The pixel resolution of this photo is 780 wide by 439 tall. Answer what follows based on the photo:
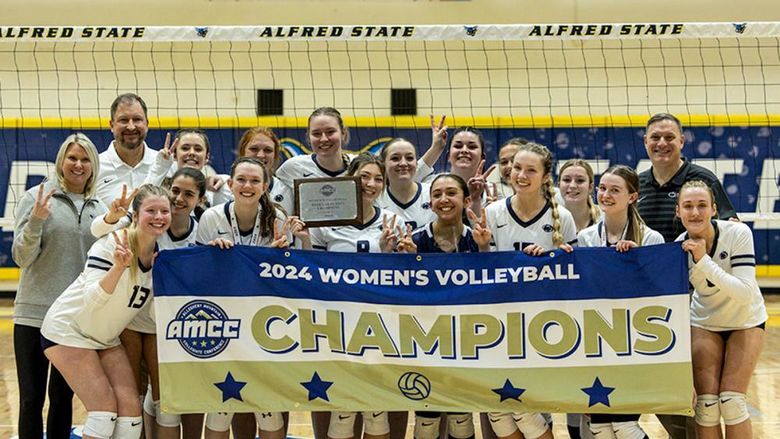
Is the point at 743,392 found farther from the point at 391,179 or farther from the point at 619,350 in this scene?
the point at 391,179

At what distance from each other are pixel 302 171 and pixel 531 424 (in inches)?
87.2

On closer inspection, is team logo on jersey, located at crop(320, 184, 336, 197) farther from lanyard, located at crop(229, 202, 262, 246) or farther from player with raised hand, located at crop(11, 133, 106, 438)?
player with raised hand, located at crop(11, 133, 106, 438)

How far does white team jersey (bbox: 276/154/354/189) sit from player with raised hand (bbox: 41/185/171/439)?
1.33 m

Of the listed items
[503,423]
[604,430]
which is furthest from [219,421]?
[604,430]

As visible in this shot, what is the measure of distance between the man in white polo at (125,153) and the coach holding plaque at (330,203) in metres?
1.27

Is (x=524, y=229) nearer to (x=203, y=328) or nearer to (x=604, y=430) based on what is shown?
(x=604, y=430)

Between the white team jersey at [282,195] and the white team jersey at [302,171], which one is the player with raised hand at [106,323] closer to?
the white team jersey at [282,195]

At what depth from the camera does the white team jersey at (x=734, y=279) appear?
14.2ft

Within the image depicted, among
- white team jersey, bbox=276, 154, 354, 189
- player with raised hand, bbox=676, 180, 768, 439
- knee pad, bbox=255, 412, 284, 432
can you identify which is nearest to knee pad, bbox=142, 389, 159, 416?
knee pad, bbox=255, 412, 284, 432

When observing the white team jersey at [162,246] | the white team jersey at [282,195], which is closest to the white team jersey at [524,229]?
the white team jersey at [282,195]

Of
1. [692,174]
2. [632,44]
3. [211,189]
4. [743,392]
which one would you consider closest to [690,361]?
[743,392]

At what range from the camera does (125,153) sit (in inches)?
212

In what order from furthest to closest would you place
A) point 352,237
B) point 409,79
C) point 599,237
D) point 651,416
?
point 409,79 → point 651,416 → point 352,237 → point 599,237

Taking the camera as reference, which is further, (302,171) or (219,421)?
(302,171)
